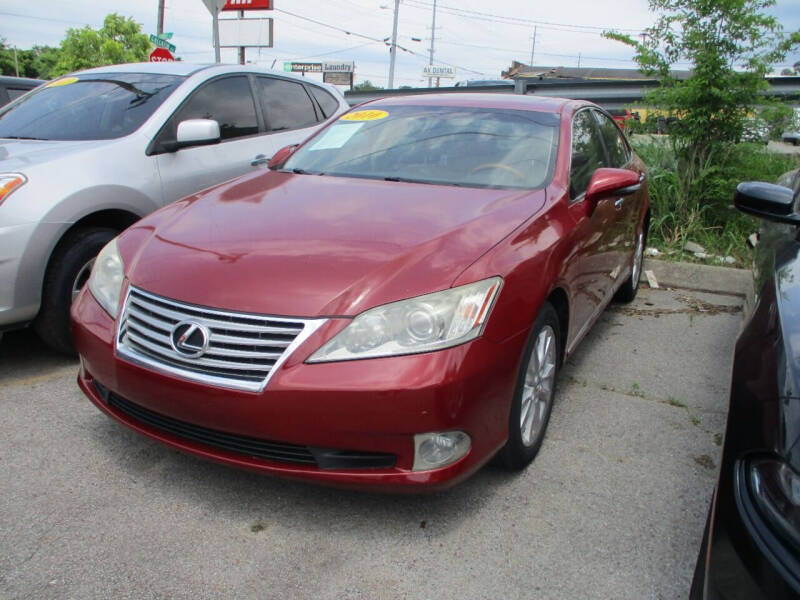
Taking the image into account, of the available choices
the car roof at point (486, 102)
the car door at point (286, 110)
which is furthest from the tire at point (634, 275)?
the car door at point (286, 110)

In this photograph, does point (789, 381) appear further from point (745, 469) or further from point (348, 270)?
point (348, 270)

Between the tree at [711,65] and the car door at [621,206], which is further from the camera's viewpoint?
the tree at [711,65]

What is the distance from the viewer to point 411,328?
221cm

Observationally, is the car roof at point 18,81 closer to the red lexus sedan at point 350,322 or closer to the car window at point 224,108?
the car window at point 224,108

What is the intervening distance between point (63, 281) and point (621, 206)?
3119mm

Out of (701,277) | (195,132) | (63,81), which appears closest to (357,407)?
(195,132)

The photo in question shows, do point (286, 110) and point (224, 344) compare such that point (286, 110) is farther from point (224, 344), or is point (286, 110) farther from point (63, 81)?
point (224, 344)

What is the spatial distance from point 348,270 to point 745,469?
4.35 feet

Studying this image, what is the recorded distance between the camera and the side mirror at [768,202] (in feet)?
9.13

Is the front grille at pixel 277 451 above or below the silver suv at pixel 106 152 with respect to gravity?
below

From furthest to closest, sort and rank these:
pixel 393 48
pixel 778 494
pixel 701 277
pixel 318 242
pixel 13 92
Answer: pixel 393 48, pixel 13 92, pixel 701 277, pixel 318 242, pixel 778 494

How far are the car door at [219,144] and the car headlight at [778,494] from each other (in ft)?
11.8

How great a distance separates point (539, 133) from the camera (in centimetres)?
354

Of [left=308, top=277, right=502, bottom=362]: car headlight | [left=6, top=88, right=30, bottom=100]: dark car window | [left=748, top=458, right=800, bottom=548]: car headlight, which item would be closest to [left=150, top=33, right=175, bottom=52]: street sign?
[left=6, top=88, right=30, bottom=100]: dark car window
